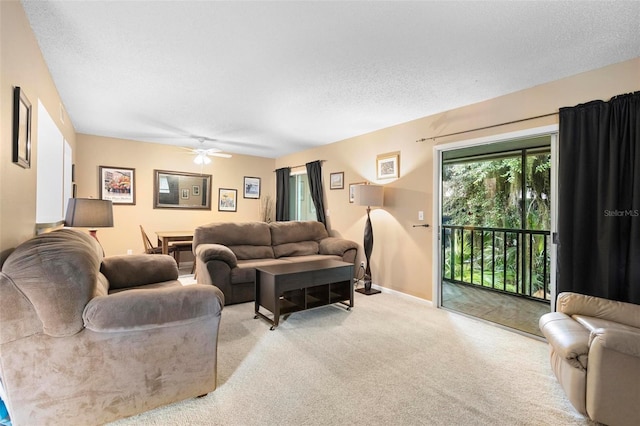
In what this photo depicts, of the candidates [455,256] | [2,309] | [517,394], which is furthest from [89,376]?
[455,256]

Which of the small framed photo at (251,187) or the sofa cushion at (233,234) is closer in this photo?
the sofa cushion at (233,234)

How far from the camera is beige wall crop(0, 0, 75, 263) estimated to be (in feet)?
5.34

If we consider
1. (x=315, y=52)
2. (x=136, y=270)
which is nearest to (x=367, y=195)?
(x=315, y=52)

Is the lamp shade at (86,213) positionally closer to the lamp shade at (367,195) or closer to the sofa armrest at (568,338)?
the lamp shade at (367,195)

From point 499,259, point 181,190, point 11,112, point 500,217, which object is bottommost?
point 499,259

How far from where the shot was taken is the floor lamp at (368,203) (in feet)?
14.3

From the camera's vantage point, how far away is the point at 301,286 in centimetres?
329

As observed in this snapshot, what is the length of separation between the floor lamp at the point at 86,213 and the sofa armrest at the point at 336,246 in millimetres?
3097

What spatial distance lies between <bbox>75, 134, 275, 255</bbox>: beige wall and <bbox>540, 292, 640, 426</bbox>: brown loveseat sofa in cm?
600

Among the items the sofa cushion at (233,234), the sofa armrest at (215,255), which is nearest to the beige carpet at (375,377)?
the sofa armrest at (215,255)

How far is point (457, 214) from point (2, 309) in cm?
480

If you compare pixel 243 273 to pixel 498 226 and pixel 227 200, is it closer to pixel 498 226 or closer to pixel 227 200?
pixel 227 200

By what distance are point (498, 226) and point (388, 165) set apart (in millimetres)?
1968

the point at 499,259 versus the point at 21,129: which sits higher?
the point at 21,129
